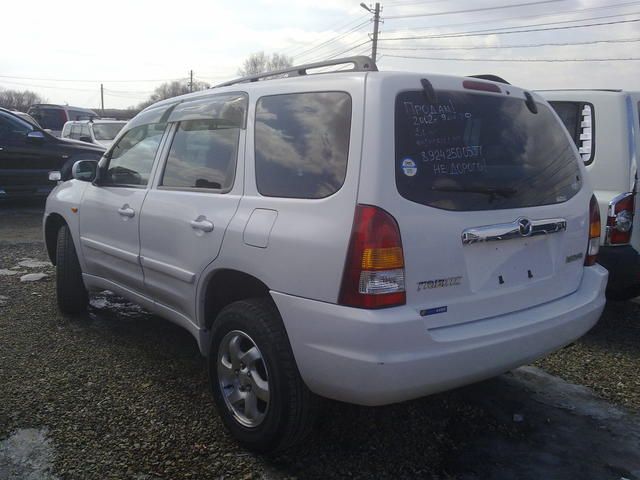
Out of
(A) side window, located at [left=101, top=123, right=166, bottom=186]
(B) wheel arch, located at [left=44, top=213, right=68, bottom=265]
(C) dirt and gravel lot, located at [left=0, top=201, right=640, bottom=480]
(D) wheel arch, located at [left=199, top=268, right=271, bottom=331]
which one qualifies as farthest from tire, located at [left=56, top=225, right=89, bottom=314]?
(D) wheel arch, located at [left=199, top=268, right=271, bottom=331]

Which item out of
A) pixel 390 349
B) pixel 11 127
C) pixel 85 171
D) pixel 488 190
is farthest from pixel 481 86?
pixel 11 127

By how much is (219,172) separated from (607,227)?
2823 millimetres

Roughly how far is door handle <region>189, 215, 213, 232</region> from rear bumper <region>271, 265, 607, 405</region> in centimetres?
64

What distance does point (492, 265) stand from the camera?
259cm

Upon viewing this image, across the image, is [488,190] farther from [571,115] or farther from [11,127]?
[11,127]

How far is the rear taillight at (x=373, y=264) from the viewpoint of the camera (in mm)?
2301

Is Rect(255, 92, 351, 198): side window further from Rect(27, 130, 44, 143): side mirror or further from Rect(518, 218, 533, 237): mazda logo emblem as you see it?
Rect(27, 130, 44, 143): side mirror

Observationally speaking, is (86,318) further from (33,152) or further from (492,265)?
(33,152)

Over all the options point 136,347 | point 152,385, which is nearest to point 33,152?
point 136,347

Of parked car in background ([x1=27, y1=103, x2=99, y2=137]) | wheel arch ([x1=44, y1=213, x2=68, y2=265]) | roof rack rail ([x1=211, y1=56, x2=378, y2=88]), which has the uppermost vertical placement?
parked car in background ([x1=27, y1=103, x2=99, y2=137])

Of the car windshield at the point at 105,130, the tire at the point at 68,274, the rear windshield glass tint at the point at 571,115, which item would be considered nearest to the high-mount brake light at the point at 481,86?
the rear windshield glass tint at the point at 571,115

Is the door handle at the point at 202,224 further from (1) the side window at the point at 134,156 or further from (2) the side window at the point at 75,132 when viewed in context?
(2) the side window at the point at 75,132

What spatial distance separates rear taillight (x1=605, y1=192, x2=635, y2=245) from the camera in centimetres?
424

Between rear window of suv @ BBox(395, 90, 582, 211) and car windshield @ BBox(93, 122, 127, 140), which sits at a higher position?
car windshield @ BBox(93, 122, 127, 140)
